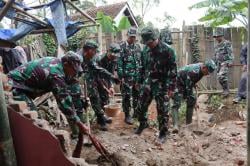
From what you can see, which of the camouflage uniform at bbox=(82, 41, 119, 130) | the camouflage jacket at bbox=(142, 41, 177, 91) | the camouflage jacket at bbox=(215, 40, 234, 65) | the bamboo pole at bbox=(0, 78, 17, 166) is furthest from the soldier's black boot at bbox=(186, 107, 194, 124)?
the bamboo pole at bbox=(0, 78, 17, 166)

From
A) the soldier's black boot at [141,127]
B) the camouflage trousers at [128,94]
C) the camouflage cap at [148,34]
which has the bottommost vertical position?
the soldier's black boot at [141,127]

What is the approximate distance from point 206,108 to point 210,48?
8.65ft

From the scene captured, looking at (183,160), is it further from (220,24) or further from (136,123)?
(220,24)

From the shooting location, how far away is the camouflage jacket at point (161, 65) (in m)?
6.48

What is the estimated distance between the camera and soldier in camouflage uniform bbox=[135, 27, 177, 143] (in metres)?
6.49

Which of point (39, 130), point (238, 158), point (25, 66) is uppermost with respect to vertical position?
point (25, 66)

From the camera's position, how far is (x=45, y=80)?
4.88 meters

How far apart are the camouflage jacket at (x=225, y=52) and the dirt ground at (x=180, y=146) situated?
2.39m

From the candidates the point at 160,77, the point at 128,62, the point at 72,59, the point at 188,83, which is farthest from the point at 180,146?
the point at 72,59

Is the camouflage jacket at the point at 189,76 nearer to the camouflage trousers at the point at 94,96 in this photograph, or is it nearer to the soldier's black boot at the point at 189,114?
the soldier's black boot at the point at 189,114

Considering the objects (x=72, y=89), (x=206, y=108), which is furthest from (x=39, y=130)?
(x=206, y=108)

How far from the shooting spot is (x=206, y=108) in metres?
10.7

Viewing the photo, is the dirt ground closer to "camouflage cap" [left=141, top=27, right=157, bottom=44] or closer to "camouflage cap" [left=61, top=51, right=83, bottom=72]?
"camouflage cap" [left=61, top=51, right=83, bottom=72]

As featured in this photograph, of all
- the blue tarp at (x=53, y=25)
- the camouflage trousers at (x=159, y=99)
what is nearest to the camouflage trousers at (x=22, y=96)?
the camouflage trousers at (x=159, y=99)
